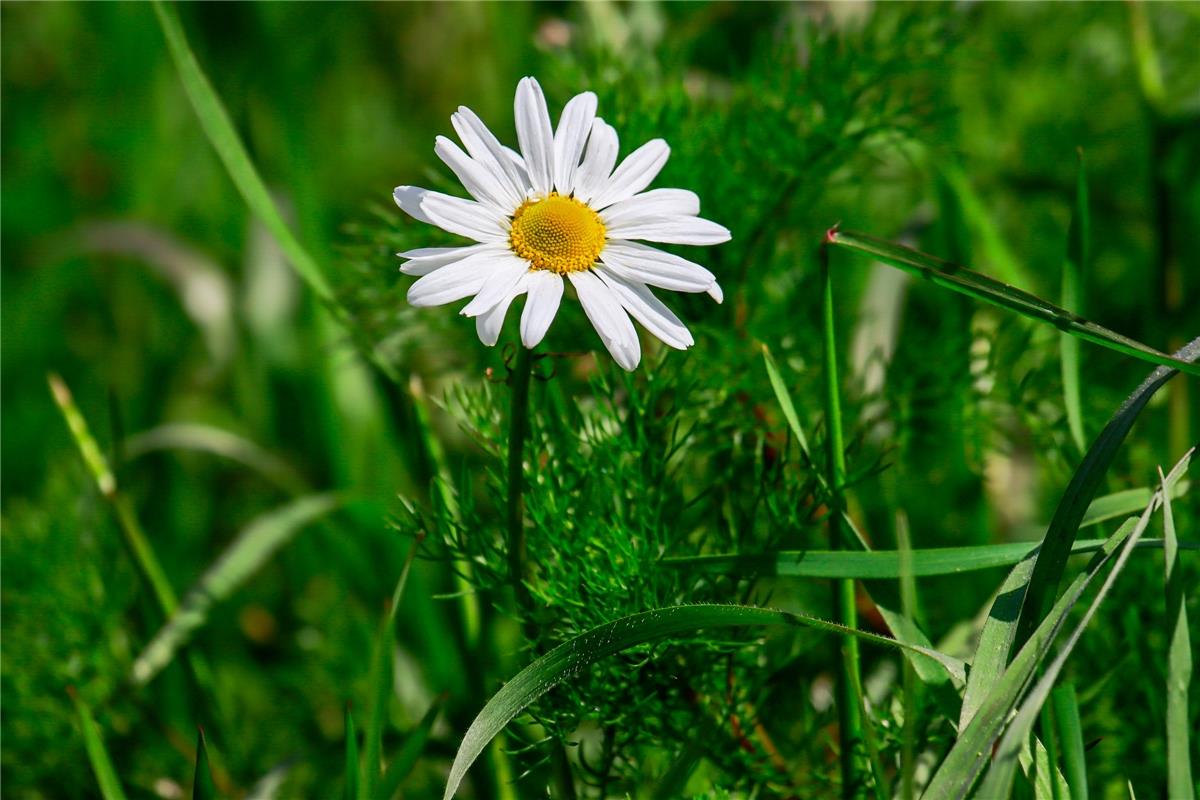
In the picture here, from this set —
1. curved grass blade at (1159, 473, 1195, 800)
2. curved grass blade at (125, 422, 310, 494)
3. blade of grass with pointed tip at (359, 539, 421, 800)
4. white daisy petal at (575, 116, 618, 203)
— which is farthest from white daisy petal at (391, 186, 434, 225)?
curved grass blade at (125, 422, 310, 494)

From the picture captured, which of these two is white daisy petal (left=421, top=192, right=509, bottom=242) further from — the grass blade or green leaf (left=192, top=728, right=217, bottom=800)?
green leaf (left=192, top=728, right=217, bottom=800)

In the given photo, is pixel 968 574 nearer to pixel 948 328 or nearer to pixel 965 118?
pixel 948 328

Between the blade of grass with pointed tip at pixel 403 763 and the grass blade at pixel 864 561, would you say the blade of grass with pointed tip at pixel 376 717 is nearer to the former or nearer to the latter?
the blade of grass with pointed tip at pixel 403 763

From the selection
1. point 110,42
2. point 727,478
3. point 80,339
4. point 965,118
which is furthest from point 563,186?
point 110,42

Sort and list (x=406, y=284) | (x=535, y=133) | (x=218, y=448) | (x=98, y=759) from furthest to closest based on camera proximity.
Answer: (x=218, y=448) < (x=406, y=284) < (x=98, y=759) < (x=535, y=133)

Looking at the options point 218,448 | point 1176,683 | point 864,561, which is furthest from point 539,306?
point 218,448

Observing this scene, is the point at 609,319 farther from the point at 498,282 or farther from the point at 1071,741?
the point at 1071,741
